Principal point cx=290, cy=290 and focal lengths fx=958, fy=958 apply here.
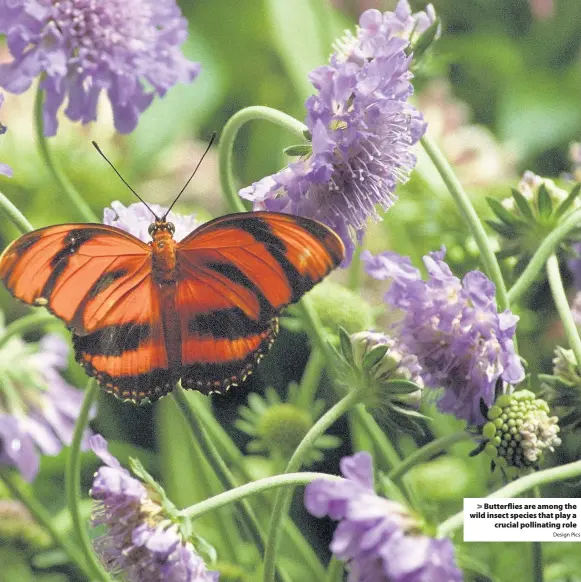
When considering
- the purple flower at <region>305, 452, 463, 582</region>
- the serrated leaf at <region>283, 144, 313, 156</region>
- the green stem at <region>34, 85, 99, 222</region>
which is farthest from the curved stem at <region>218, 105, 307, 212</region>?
the purple flower at <region>305, 452, 463, 582</region>

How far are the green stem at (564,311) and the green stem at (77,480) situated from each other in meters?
0.30

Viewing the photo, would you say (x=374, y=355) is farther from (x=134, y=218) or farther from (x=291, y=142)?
(x=291, y=142)

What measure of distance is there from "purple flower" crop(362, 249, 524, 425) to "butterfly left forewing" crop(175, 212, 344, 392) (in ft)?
0.19

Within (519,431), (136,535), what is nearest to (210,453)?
(136,535)

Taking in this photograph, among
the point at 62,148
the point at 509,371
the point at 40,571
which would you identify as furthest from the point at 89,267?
the point at 62,148

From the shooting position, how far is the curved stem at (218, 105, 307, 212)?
59 cm

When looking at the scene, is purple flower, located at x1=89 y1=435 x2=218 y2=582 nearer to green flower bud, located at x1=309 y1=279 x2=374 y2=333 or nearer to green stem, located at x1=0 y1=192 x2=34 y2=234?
green stem, located at x1=0 y1=192 x2=34 y2=234

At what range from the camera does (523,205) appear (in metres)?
0.67

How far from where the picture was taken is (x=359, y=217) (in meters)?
0.61

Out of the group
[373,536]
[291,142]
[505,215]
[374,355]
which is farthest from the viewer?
[291,142]

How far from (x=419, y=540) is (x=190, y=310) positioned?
246 mm

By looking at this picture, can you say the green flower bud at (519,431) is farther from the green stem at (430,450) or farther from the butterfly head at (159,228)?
the butterfly head at (159,228)

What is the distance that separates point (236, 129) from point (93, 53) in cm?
15

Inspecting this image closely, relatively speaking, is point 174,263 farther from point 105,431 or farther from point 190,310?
point 105,431
